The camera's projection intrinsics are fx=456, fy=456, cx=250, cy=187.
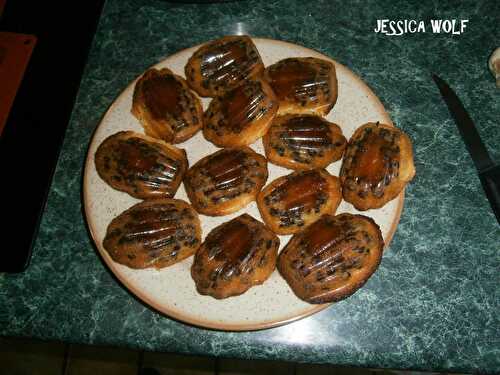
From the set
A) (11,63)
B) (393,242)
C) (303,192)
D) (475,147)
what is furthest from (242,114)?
(11,63)

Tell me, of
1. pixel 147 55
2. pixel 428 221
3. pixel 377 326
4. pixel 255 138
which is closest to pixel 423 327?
pixel 377 326

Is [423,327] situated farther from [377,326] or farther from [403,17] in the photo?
[403,17]

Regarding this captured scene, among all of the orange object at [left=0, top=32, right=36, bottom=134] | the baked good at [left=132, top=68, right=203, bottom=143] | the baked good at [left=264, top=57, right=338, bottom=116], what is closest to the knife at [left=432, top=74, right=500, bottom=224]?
the baked good at [left=264, top=57, right=338, bottom=116]

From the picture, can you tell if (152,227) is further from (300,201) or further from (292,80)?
(292,80)

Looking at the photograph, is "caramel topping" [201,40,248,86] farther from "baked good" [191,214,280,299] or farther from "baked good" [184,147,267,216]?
"baked good" [191,214,280,299]

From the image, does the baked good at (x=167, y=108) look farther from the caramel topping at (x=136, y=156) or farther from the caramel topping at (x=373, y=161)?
the caramel topping at (x=373, y=161)
